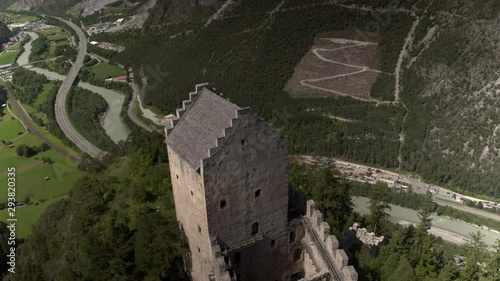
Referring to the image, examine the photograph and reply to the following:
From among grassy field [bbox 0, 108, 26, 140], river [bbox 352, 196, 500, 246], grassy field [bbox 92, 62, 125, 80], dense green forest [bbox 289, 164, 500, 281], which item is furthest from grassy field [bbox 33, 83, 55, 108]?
dense green forest [bbox 289, 164, 500, 281]

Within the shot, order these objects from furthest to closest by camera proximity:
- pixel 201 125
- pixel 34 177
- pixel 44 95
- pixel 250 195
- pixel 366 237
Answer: pixel 44 95
pixel 34 177
pixel 366 237
pixel 201 125
pixel 250 195

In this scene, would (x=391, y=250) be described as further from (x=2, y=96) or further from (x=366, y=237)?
(x=2, y=96)

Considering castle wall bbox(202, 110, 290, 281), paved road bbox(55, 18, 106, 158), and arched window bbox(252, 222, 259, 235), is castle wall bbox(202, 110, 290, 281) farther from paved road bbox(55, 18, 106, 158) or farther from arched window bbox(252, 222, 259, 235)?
paved road bbox(55, 18, 106, 158)

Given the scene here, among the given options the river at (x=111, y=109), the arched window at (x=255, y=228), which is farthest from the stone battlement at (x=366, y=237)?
the river at (x=111, y=109)

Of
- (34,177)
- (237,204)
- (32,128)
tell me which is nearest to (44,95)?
(32,128)

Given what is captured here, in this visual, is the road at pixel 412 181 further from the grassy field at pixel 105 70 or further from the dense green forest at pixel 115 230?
the grassy field at pixel 105 70
